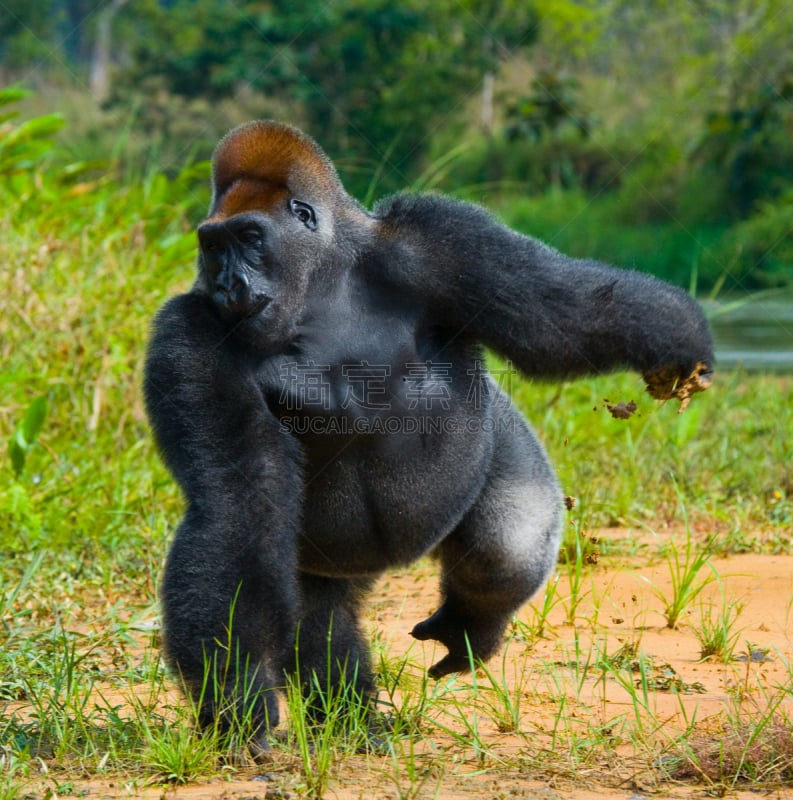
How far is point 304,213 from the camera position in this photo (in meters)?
3.47

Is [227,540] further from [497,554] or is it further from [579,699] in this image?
[579,699]

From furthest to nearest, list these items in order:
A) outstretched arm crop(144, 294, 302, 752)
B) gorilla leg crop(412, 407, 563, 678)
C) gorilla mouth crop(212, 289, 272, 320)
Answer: gorilla leg crop(412, 407, 563, 678), gorilla mouth crop(212, 289, 272, 320), outstretched arm crop(144, 294, 302, 752)

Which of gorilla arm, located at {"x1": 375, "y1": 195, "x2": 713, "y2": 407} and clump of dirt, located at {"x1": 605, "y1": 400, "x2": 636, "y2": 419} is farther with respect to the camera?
clump of dirt, located at {"x1": 605, "y1": 400, "x2": 636, "y2": 419}

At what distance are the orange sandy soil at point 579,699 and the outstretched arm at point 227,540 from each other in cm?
25

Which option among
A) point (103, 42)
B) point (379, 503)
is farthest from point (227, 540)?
point (103, 42)

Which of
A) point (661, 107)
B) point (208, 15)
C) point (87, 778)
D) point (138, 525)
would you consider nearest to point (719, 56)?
point (661, 107)

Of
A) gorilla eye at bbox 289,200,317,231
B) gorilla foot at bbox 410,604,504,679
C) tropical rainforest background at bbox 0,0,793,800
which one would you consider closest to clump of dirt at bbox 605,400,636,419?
tropical rainforest background at bbox 0,0,793,800

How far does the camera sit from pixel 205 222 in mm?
3314

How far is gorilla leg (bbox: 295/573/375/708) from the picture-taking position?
354cm

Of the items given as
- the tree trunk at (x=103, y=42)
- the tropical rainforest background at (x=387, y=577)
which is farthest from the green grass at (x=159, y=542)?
the tree trunk at (x=103, y=42)

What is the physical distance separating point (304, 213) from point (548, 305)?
0.78 metres

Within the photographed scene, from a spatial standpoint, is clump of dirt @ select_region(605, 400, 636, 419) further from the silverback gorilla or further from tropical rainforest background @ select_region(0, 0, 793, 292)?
tropical rainforest background @ select_region(0, 0, 793, 292)

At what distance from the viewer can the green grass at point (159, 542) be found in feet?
9.66

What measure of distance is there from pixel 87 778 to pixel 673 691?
1758 millimetres
